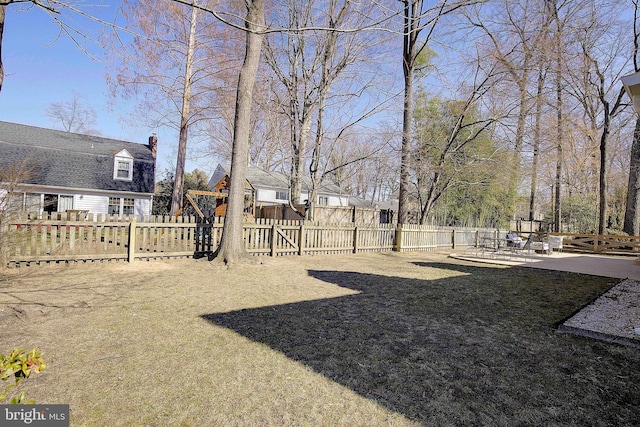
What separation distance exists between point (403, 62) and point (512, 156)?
23.8ft

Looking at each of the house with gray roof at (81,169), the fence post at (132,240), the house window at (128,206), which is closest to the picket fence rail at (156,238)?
the fence post at (132,240)

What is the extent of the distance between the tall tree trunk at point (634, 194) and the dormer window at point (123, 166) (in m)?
27.8

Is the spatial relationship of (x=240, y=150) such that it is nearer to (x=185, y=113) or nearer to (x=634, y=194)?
(x=185, y=113)

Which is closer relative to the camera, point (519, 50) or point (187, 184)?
point (519, 50)

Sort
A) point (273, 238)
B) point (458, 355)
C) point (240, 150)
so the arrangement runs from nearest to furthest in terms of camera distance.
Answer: point (458, 355) < point (240, 150) < point (273, 238)

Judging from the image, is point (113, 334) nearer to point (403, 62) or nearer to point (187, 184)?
point (403, 62)

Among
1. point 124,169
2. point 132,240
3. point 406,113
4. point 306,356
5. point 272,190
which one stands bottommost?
point 306,356

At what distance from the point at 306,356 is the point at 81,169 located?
2208 centimetres

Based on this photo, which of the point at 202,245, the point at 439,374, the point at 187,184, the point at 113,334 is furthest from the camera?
the point at 187,184

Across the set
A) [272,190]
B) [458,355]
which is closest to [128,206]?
[272,190]

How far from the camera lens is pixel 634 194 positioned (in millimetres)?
16609

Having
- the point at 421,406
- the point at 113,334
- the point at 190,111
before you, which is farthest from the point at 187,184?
the point at 421,406

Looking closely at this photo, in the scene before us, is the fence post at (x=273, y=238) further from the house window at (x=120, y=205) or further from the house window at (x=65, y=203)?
the house window at (x=65, y=203)

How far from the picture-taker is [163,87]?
15.1 m
